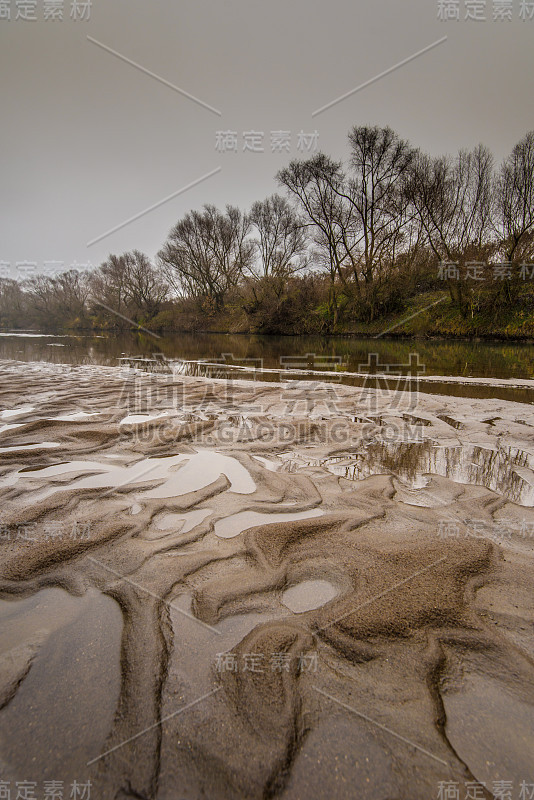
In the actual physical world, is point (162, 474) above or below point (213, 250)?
below

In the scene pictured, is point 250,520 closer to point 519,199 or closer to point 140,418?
point 140,418

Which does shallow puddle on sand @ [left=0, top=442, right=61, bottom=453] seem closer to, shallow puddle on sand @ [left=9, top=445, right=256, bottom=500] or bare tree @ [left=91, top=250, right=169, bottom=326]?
shallow puddle on sand @ [left=9, top=445, right=256, bottom=500]

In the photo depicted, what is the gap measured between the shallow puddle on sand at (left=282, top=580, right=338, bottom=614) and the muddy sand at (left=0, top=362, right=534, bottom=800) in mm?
14

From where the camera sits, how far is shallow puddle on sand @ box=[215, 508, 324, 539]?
2.16 m

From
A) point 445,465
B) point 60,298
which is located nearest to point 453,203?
point 445,465

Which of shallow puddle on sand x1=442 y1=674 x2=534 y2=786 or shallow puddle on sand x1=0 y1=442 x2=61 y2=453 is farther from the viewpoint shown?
shallow puddle on sand x1=0 y1=442 x2=61 y2=453

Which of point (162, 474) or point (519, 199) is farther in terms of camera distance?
point (519, 199)

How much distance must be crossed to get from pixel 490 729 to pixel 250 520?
1.47 meters

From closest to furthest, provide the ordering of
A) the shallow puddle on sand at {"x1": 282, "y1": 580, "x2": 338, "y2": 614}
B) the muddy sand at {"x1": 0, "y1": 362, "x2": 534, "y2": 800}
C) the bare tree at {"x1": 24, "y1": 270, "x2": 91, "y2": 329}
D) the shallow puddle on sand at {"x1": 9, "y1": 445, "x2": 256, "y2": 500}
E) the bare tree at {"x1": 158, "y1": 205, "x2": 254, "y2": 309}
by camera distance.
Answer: the muddy sand at {"x1": 0, "y1": 362, "x2": 534, "y2": 800} → the shallow puddle on sand at {"x1": 282, "y1": 580, "x2": 338, "y2": 614} → the shallow puddle on sand at {"x1": 9, "y1": 445, "x2": 256, "y2": 500} → the bare tree at {"x1": 158, "y1": 205, "x2": 254, "y2": 309} → the bare tree at {"x1": 24, "y1": 270, "x2": 91, "y2": 329}

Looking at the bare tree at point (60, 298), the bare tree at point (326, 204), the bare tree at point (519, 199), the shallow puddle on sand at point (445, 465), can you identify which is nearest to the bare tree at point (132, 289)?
the bare tree at point (60, 298)

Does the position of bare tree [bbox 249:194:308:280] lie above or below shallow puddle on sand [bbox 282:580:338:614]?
above

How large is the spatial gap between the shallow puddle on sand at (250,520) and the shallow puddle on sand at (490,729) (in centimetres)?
119

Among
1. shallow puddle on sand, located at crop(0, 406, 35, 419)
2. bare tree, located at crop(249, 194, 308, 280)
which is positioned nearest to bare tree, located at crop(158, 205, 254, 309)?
bare tree, located at crop(249, 194, 308, 280)

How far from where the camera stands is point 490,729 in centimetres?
107
